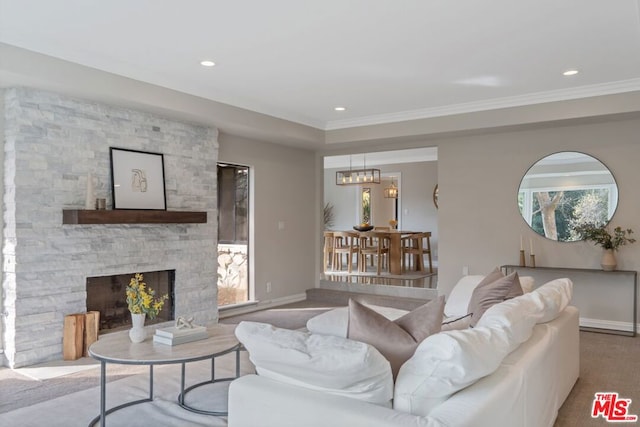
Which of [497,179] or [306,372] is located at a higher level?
[497,179]

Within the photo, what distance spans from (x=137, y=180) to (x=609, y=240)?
517 cm

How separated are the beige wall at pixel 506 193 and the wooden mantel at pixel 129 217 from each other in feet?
11.0

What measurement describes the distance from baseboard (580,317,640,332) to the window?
425cm

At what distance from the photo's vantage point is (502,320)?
7.49ft

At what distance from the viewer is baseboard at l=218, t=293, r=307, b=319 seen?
6.32 metres

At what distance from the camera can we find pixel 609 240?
18.0 ft

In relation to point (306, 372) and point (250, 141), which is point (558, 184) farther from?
point (306, 372)

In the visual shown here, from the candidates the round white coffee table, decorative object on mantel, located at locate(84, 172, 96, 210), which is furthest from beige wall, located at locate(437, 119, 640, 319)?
decorative object on mantel, located at locate(84, 172, 96, 210)

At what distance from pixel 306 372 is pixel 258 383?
27 cm

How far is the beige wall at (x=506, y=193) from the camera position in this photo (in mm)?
5602

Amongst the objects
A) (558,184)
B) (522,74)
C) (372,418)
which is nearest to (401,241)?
(558,184)

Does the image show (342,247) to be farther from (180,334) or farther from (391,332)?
(391,332)
